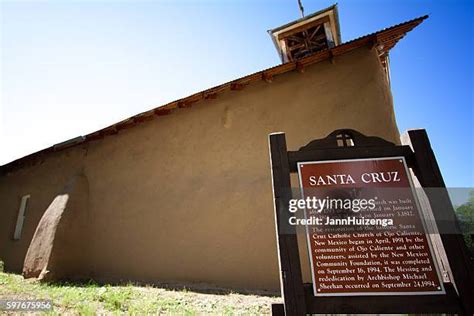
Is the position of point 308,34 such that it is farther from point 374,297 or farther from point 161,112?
point 374,297

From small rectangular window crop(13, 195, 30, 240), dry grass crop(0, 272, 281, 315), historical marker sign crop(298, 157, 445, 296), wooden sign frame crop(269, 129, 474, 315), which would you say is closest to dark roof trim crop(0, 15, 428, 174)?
small rectangular window crop(13, 195, 30, 240)

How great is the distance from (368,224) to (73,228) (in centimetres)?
832

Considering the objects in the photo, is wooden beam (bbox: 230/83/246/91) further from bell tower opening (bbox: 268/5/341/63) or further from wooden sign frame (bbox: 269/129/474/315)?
wooden sign frame (bbox: 269/129/474/315)

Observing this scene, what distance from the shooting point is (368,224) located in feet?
7.82

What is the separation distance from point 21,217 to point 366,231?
43.2ft

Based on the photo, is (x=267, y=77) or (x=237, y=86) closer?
(x=267, y=77)

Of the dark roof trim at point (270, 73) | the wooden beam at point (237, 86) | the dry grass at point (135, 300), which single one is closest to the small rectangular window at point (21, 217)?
the dark roof trim at point (270, 73)

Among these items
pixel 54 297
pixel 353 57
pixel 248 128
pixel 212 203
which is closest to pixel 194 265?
pixel 212 203

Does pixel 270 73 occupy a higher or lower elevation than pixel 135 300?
higher

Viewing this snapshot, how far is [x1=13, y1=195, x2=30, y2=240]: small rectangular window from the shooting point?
10.4m

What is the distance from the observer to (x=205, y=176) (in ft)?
24.0

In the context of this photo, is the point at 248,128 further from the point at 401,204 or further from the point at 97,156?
the point at 97,156

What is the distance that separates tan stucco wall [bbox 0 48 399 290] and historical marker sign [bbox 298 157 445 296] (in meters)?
3.85

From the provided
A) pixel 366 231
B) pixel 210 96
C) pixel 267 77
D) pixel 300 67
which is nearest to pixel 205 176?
pixel 210 96
